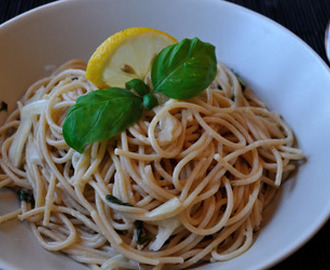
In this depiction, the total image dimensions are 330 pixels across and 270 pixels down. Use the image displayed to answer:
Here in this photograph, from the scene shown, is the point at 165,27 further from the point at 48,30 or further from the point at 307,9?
the point at 307,9

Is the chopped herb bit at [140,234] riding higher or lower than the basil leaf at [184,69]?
lower

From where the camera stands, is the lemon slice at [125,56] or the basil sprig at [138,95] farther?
the lemon slice at [125,56]

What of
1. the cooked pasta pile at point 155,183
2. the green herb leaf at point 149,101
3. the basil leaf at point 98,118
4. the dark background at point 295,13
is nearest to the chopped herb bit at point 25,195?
the cooked pasta pile at point 155,183

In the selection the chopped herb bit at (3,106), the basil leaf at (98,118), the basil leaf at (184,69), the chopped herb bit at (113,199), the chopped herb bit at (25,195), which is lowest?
the chopped herb bit at (25,195)

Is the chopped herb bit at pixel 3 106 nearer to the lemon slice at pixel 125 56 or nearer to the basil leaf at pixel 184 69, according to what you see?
the lemon slice at pixel 125 56

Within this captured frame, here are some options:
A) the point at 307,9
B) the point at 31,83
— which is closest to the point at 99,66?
the point at 31,83

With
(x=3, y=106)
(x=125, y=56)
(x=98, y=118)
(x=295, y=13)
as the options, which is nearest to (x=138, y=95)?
(x=125, y=56)
